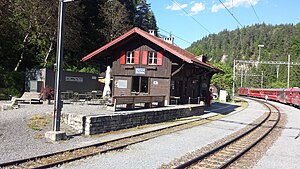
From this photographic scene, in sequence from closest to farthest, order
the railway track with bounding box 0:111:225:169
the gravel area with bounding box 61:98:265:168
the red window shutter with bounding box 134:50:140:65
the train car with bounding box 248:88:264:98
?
the railway track with bounding box 0:111:225:169, the gravel area with bounding box 61:98:265:168, the red window shutter with bounding box 134:50:140:65, the train car with bounding box 248:88:264:98

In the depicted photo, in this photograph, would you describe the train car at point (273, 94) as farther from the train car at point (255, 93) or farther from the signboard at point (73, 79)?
the signboard at point (73, 79)

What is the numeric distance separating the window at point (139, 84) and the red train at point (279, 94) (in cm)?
2129

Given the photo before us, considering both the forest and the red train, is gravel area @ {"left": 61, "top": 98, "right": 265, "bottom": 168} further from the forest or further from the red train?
the red train

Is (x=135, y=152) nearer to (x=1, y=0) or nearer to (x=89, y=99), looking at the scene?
(x=89, y=99)

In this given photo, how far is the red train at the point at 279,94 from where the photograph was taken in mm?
37656

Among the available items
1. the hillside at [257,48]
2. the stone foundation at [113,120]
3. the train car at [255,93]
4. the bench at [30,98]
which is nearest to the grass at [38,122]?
the stone foundation at [113,120]

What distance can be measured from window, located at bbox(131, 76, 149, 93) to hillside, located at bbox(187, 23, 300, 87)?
76.5 m

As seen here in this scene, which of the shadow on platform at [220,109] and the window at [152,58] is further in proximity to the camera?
the shadow on platform at [220,109]

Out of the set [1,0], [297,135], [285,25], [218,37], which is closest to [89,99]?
[1,0]

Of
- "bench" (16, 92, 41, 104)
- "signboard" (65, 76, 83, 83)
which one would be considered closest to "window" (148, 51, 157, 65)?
"signboard" (65, 76, 83, 83)

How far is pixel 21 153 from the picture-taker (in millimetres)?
8078

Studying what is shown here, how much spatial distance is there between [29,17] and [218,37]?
170917mm

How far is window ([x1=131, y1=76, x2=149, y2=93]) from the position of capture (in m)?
22.8

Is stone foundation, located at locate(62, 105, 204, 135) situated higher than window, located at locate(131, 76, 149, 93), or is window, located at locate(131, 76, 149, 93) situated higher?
window, located at locate(131, 76, 149, 93)
